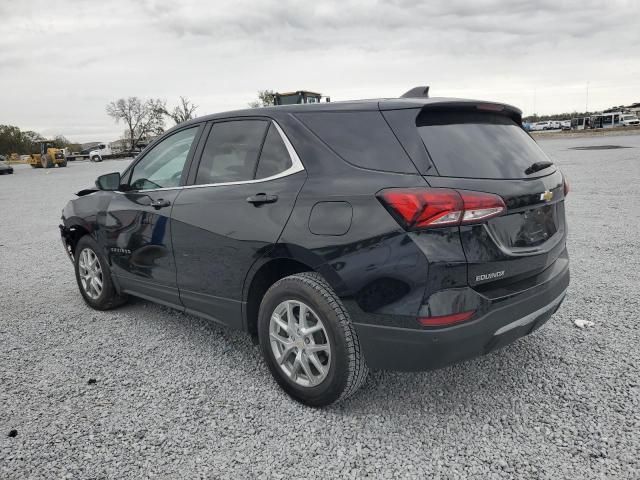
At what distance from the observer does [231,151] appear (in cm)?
333

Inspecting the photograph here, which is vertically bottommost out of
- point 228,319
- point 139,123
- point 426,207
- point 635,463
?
point 635,463

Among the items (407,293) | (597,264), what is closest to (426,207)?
(407,293)

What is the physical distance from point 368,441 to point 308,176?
1437 mm

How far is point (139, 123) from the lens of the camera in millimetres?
90250

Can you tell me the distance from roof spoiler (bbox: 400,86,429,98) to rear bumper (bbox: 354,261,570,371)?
128 cm

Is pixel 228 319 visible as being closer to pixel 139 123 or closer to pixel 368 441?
pixel 368 441

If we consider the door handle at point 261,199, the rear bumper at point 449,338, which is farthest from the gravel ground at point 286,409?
the door handle at point 261,199

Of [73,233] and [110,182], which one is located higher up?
[110,182]

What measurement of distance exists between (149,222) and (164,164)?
0.49 m

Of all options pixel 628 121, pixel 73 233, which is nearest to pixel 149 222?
pixel 73 233

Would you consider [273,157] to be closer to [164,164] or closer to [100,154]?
[164,164]

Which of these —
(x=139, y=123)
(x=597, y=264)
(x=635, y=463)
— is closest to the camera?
(x=635, y=463)

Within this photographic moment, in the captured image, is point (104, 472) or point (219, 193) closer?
point (104, 472)

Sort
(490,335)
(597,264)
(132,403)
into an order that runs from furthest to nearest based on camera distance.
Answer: (597,264) → (132,403) → (490,335)
